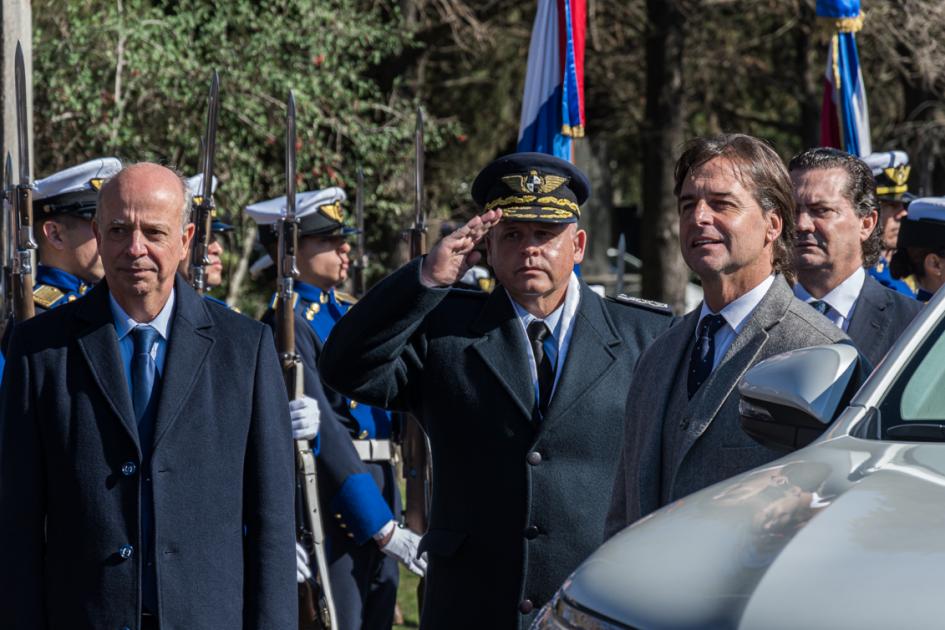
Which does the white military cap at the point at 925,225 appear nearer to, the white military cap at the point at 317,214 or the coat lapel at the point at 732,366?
the white military cap at the point at 317,214

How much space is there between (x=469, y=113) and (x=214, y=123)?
1395 cm

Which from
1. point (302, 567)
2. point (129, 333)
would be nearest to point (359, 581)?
point (302, 567)

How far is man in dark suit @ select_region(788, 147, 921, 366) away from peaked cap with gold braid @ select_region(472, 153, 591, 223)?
96 cm

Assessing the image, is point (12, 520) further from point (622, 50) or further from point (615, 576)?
point (622, 50)

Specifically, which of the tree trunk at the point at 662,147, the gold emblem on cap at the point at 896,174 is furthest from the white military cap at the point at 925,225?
the tree trunk at the point at 662,147

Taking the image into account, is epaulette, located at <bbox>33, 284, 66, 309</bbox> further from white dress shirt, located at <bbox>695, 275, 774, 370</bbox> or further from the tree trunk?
the tree trunk

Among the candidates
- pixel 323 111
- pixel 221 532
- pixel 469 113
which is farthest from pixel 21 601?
pixel 469 113

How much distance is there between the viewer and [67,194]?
19.9 ft

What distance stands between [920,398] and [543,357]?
4.99 feet

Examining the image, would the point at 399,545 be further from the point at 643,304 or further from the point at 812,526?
the point at 812,526

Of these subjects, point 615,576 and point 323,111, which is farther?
point 323,111

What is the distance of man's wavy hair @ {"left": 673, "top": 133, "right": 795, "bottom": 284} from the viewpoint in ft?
12.9

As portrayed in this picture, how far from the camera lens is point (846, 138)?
30.1 feet

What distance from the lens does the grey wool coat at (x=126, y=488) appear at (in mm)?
3885
